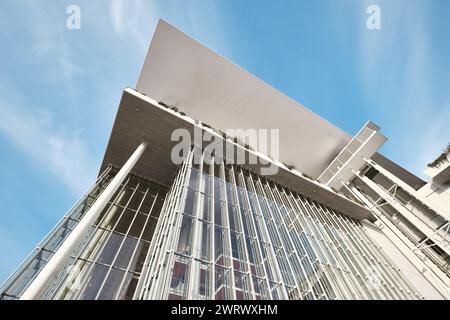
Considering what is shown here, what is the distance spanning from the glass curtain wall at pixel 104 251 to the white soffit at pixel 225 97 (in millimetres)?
7061

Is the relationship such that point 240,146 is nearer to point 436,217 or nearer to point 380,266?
point 380,266

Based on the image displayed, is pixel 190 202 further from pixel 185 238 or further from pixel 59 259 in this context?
pixel 59 259

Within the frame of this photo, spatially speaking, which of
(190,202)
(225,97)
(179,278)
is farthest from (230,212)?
(225,97)

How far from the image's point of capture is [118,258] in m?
8.48

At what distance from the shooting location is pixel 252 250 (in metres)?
7.71

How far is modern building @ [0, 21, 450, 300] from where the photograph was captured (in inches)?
268

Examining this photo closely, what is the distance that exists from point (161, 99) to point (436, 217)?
685 inches

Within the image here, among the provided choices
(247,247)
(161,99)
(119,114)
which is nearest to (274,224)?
(247,247)

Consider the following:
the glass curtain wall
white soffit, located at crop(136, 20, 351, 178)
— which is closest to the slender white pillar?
the glass curtain wall

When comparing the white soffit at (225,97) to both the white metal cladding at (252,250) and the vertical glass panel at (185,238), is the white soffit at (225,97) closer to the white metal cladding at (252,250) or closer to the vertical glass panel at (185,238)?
the white metal cladding at (252,250)

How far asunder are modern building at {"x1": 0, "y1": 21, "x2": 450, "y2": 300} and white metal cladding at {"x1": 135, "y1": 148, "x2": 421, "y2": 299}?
5cm

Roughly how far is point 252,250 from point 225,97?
11.7 metres

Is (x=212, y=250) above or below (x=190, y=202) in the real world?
below

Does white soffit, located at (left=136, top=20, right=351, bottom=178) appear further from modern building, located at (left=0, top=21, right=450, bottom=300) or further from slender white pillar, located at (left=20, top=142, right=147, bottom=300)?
slender white pillar, located at (left=20, top=142, right=147, bottom=300)
